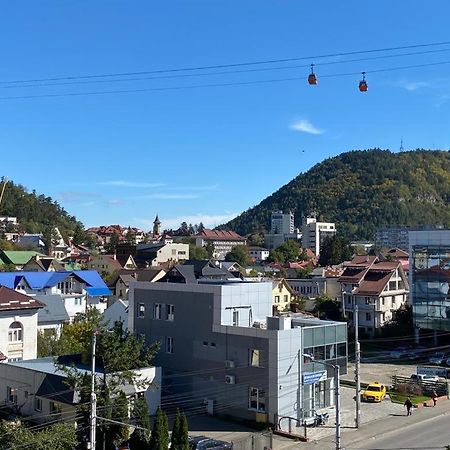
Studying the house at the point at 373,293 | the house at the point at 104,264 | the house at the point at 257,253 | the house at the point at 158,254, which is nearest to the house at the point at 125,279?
the house at the point at 373,293

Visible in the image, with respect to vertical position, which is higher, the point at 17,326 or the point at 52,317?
the point at 17,326

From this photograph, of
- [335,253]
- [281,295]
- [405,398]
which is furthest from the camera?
[335,253]

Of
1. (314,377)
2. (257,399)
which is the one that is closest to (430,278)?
(314,377)

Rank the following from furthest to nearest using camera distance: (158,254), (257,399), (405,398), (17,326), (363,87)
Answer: (158,254) < (17,326) < (405,398) < (257,399) < (363,87)

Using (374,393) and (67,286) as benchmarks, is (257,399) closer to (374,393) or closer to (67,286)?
(374,393)

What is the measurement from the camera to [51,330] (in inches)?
1762

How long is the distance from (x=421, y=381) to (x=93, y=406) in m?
28.0

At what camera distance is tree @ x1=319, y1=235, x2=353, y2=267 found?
396 ft

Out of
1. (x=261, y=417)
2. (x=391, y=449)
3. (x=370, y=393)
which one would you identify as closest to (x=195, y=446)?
(x=261, y=417)

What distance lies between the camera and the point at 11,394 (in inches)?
1177

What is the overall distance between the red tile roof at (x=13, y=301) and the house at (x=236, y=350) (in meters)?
7.18

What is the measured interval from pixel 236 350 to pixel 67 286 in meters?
33.4

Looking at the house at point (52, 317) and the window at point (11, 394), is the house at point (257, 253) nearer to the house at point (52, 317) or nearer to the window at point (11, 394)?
the house at point (52, 317)

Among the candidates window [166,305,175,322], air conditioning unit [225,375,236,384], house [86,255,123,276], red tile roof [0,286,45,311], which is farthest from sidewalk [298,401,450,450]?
house [86,255,123,276]
